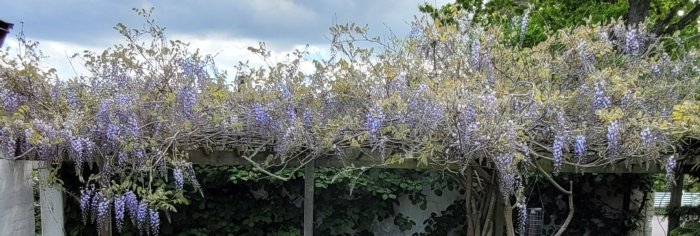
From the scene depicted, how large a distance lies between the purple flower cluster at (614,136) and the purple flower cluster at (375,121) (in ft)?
3.59

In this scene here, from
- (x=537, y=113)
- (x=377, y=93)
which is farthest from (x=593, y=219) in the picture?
(x=377, y=93)

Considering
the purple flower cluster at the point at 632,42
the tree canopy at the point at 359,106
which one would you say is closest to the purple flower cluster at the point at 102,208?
the tree canopy at the point at 359,106

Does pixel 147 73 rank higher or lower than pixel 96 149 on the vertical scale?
higher

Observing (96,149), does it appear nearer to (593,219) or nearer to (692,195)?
(593,219)

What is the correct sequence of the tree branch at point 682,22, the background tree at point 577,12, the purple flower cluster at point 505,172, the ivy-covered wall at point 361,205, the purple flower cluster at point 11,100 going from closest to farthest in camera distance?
the purple flower cluster at point 505,172 → the purple flower cluster at point 11,100 → the ivy-covered wall at point 361,205 → the tree branch at point 682,22 → the background tree at point 577,12

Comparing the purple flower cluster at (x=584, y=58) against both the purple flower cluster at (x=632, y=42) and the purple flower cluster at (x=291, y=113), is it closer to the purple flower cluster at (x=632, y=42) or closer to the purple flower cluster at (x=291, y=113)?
the purple flower cluster at (x=632, y=42)

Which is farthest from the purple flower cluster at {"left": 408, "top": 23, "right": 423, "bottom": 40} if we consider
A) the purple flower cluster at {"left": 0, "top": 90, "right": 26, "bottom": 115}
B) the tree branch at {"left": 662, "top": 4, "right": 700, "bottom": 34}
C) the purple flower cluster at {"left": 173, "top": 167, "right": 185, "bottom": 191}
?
the tree branch at {"left": 662, "top": 4, "right": 700, "bottom": 34}

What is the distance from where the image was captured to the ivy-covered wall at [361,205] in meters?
4.16

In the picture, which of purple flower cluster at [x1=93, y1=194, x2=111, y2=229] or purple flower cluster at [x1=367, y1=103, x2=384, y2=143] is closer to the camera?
purple flower cluster at [x1=367, y1=103, x2=384, y2=143]

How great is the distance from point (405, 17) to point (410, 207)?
6.31ft

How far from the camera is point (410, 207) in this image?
4621 millimetres

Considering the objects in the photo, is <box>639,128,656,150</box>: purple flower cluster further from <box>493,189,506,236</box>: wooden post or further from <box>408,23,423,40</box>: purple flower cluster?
<box>408,23,423,40</box>: purple flower cluster

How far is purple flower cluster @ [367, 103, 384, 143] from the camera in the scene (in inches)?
106

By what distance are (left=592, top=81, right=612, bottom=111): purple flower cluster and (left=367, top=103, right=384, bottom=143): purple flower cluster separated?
110 centimetres
